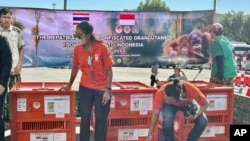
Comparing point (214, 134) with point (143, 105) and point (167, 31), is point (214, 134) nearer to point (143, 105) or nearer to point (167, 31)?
point (143, 105)

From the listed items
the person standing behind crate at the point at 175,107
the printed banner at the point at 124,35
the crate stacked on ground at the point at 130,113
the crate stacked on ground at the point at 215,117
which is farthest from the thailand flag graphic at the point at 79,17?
the person standing behind crate at the point at 175,107

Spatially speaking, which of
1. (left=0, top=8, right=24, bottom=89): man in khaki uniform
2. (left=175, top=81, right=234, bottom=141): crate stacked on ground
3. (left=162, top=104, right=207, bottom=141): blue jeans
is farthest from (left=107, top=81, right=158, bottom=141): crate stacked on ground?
(left=0, top=8, right=24, bottom=89): man in khaki uniform

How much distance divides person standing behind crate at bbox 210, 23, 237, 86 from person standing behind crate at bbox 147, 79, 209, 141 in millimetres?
942

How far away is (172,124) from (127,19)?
3.73 m

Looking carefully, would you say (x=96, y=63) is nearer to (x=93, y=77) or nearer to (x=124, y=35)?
(x=93, y=77)

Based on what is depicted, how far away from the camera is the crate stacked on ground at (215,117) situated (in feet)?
16.0

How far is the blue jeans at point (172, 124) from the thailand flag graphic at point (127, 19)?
11.8 feet

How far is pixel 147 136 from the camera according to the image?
472cm

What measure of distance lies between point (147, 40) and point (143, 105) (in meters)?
3.80

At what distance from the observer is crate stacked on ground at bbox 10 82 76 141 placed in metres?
4.29

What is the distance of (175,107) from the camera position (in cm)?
462

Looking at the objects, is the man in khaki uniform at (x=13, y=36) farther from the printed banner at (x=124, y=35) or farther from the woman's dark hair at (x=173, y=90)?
the printed banner at (x=124, y=35)

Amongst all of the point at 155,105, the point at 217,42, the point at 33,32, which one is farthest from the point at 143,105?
the point at 33,32

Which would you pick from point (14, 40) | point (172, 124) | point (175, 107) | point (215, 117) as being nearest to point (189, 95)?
point (175, 107)
